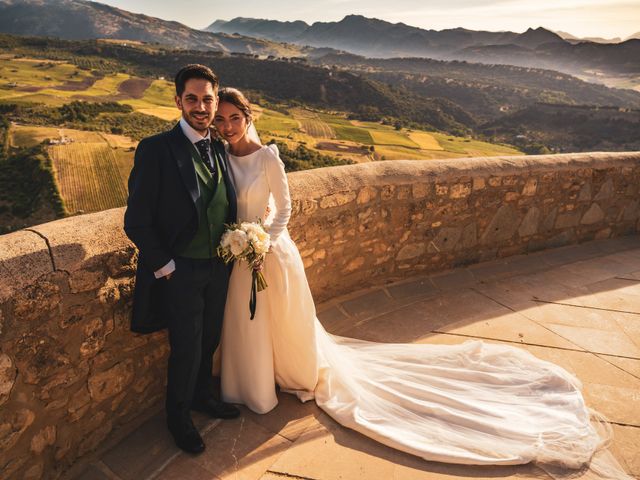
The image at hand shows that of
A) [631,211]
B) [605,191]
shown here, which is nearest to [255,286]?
[605,191]

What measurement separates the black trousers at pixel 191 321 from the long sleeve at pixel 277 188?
0.35 meters

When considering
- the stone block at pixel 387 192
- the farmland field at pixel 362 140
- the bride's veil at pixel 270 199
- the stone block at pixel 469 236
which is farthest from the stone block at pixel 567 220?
the farmland field at pixel 362 140

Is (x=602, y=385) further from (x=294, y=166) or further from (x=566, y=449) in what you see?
(x=294, y=166)

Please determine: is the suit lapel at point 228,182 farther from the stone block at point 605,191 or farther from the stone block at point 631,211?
the stone block at point 631,211

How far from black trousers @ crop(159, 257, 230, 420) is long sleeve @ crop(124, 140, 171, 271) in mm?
149

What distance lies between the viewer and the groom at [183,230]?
1.86 meters

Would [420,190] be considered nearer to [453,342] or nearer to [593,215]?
[453,342]

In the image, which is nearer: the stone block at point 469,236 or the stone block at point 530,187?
the stone block at point 469,236

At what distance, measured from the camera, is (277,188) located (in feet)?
7.50

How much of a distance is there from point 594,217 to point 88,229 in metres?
5.17

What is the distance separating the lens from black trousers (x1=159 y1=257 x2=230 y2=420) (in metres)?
Result: 2.01

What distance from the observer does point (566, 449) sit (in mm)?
2129

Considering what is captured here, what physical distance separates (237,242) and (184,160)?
1.43 ft

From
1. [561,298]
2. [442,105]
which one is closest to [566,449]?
[561,298]
